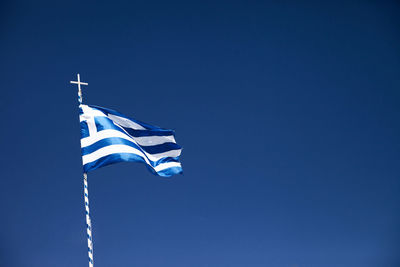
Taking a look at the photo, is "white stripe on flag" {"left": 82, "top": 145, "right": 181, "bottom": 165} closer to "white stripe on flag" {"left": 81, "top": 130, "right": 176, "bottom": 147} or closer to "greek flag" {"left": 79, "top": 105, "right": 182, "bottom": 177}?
"greek flag" {"left": 79, "top": 105, "right": 182, "bottom": 177}

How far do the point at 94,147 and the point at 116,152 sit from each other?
42 centimetres

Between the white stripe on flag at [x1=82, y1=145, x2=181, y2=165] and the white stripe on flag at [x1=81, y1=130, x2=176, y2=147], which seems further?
the white stripe on flag at [x1=81, y1=130, x2=176, y2=147]

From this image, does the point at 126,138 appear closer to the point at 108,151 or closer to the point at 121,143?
the point at 121,143

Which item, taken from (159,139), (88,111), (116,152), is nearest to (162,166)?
(159,139)

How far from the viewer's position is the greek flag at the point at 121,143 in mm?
7309

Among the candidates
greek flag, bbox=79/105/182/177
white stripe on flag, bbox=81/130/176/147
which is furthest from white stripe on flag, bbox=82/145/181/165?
white stripe on flag, bbox=81/130/176/147

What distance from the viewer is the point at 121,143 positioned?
751cm

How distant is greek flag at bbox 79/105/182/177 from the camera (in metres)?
7.31

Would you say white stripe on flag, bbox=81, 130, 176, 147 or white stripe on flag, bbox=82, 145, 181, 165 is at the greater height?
white stripe on flag, bbox=81, 130, 176, 147

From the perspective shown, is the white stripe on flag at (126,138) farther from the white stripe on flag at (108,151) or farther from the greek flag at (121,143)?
the white stripe on flag at (108,151)

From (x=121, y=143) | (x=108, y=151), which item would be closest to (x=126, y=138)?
(x=121, y=143)

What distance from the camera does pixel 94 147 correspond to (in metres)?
7.32

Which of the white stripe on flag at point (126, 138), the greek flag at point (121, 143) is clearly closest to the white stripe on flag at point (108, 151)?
the greek flag at point (121, 143)

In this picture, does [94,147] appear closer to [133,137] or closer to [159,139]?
[133,137]
